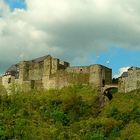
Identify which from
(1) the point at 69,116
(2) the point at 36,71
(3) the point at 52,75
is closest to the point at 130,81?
(1) the point at 69,116

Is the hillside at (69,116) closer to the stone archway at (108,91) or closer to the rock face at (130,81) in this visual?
the rock face at (130,81)

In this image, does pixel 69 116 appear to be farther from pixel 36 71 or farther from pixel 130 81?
pixel 36 71

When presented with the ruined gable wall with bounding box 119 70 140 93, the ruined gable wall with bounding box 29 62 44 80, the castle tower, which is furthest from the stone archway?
the castle tower

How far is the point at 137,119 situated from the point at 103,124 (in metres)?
3.89

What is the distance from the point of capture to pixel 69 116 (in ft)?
301

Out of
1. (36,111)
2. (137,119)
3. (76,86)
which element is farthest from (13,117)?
(137,119)

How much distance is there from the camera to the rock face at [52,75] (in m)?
96.1

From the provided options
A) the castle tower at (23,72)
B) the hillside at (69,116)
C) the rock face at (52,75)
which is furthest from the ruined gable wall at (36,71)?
the hillside at (69,116)

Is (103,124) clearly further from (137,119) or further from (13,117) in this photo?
(13,117)

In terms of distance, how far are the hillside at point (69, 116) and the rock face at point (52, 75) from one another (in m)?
1.25

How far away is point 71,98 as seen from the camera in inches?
3711

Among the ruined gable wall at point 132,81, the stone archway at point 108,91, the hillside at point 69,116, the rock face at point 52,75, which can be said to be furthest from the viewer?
the rock face at point 52,75

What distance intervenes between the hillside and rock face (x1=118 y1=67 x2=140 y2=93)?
902mm

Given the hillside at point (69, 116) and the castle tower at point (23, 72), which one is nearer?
the hillside at point (69, 116)
